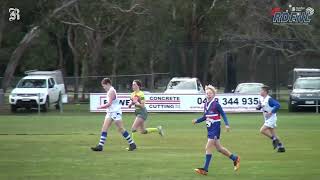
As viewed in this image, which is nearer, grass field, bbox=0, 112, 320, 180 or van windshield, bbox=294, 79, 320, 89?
grass field, bbox=0, 112, 320, 180

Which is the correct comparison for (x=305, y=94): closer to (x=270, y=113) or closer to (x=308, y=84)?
(x=308, y=84)

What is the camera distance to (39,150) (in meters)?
18.0

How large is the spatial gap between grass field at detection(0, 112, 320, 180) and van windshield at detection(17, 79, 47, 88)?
1057 cm

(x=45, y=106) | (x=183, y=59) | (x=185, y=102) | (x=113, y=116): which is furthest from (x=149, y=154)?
(x=183, y=59)

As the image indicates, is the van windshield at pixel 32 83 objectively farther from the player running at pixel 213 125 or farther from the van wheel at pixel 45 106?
the player running at pixel 213 125

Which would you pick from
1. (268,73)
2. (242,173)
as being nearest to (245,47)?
(268,73)

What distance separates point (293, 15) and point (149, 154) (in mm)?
34282

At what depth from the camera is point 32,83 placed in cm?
3912

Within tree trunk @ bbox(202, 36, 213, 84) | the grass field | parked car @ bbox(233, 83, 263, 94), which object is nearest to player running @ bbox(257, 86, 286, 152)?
the grass field

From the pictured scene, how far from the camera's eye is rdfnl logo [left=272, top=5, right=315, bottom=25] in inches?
1917

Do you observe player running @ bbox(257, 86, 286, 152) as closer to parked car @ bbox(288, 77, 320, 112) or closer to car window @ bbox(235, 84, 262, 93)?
parked car @ bbox(288, 77, 320, 112)

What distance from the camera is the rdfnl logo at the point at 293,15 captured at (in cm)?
4868

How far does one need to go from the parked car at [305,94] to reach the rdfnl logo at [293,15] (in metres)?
11.5

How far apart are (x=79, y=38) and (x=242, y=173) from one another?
49.6 metres
